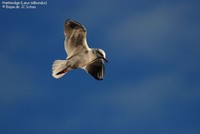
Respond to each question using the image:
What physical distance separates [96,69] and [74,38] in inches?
52.8

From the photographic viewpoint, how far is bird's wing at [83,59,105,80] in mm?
58188

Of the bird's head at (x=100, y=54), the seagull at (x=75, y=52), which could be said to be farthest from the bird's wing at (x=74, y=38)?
the bird's head at (x=100, y=54)

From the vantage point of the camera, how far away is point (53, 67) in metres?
57.6

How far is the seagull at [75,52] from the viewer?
5731cm

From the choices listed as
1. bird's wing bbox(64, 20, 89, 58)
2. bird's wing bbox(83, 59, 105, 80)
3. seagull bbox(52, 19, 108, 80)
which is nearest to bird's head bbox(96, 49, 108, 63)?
seagull bbox(52, 19, 108, 80)

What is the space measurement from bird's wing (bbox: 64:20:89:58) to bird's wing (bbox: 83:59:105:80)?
2.78ft

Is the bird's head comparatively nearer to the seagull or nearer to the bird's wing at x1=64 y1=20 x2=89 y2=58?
the seagull

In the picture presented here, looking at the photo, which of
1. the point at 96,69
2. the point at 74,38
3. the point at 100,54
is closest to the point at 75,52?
the point at 74,38

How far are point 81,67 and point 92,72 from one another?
0.40 meters

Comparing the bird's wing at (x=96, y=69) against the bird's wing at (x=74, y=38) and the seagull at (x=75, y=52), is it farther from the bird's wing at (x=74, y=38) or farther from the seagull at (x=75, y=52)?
the bird's wing at (x=74, y=38)

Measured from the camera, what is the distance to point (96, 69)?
5831 centimetres

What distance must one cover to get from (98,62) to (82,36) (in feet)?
3.68

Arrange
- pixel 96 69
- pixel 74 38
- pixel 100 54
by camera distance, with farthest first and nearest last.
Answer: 1. pixel 96 69
2. pixel 74 38
3. pixel 100 54

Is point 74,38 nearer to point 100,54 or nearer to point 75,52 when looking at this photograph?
point 75,52
